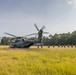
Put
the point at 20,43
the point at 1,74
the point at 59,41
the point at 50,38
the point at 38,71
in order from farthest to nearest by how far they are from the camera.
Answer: the point at 50,38
the point at 59,41
the point at 20,43
the point at 38,71
the point at 1,74

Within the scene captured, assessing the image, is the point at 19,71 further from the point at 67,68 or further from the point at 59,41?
the point at 59,41

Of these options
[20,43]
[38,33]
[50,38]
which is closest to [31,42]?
[20,43]

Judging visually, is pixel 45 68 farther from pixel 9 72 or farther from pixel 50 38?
pixel 50 38

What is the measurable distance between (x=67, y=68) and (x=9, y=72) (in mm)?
3481

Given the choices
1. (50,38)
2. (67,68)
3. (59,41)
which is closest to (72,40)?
(59,41)

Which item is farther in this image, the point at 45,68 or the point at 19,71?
the point at 45,68

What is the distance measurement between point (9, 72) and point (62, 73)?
9.52ft

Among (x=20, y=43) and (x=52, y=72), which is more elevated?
(x=20, y=43)

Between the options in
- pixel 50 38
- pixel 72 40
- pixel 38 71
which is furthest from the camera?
pixel 50 38

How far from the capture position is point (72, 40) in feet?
462

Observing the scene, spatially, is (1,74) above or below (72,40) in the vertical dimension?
below

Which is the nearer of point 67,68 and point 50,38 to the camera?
point 67,68

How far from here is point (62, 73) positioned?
12266 millimetres

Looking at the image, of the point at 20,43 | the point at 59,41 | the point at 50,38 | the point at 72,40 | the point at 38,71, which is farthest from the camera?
the point at 50,38
